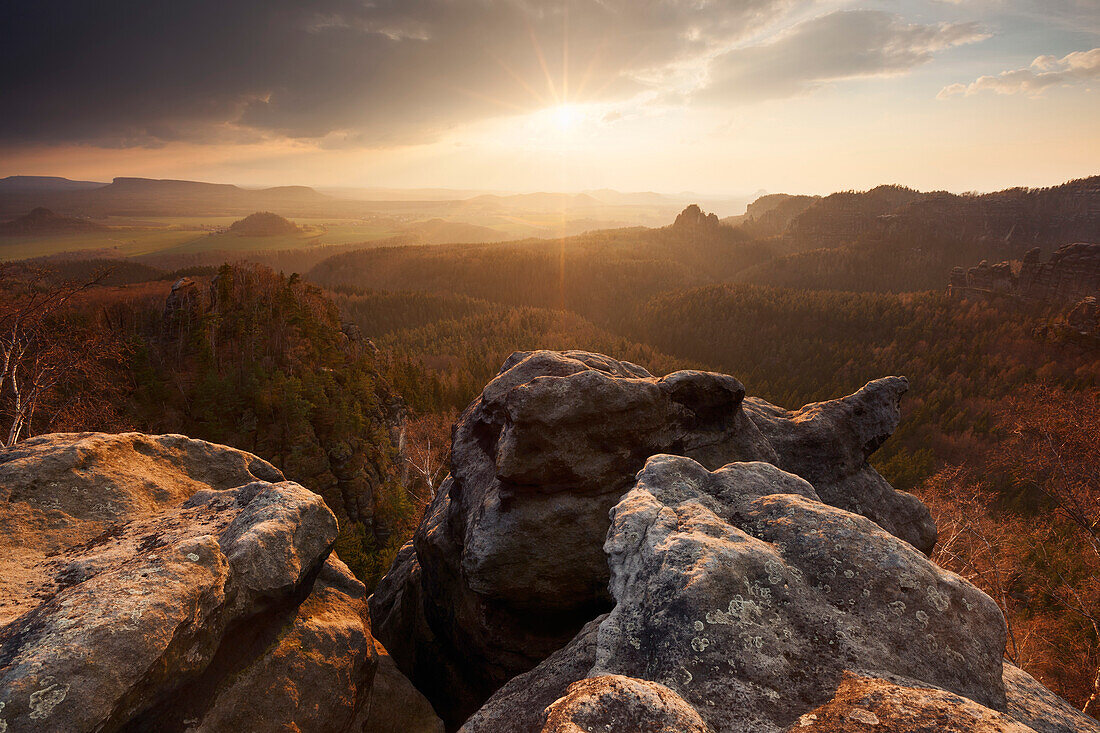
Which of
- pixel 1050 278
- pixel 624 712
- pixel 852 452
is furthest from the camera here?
pixel 1050 278

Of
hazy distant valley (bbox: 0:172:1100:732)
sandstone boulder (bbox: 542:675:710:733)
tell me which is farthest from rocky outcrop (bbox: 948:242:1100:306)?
sandstone boulder (bbox: 542:675:710:733)

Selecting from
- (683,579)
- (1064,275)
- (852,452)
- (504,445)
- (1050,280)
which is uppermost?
(1064,275)

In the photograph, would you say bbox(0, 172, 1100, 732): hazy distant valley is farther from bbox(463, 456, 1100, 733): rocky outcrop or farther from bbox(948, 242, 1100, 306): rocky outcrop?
bbox(948, 242, 1100, 306): rocky outcrop

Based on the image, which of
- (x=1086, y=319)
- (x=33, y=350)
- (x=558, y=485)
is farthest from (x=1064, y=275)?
(x=33, y=350)

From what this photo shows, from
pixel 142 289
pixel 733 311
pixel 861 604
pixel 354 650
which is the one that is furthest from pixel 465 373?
pixel 733 311

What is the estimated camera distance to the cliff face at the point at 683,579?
5086 millimetres

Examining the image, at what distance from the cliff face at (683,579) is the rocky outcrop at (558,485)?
0.06 metres

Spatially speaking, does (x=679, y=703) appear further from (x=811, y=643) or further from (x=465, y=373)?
(x=465, y=373)

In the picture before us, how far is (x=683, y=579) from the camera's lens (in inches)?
240

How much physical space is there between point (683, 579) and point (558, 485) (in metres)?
5.88

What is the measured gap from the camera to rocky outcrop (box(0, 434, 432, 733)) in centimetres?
528

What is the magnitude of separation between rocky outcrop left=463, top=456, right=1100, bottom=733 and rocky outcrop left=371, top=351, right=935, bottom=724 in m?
3.96

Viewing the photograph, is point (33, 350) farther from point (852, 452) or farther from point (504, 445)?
point (852, 452)

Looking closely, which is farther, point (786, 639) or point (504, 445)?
point (504, 445)
